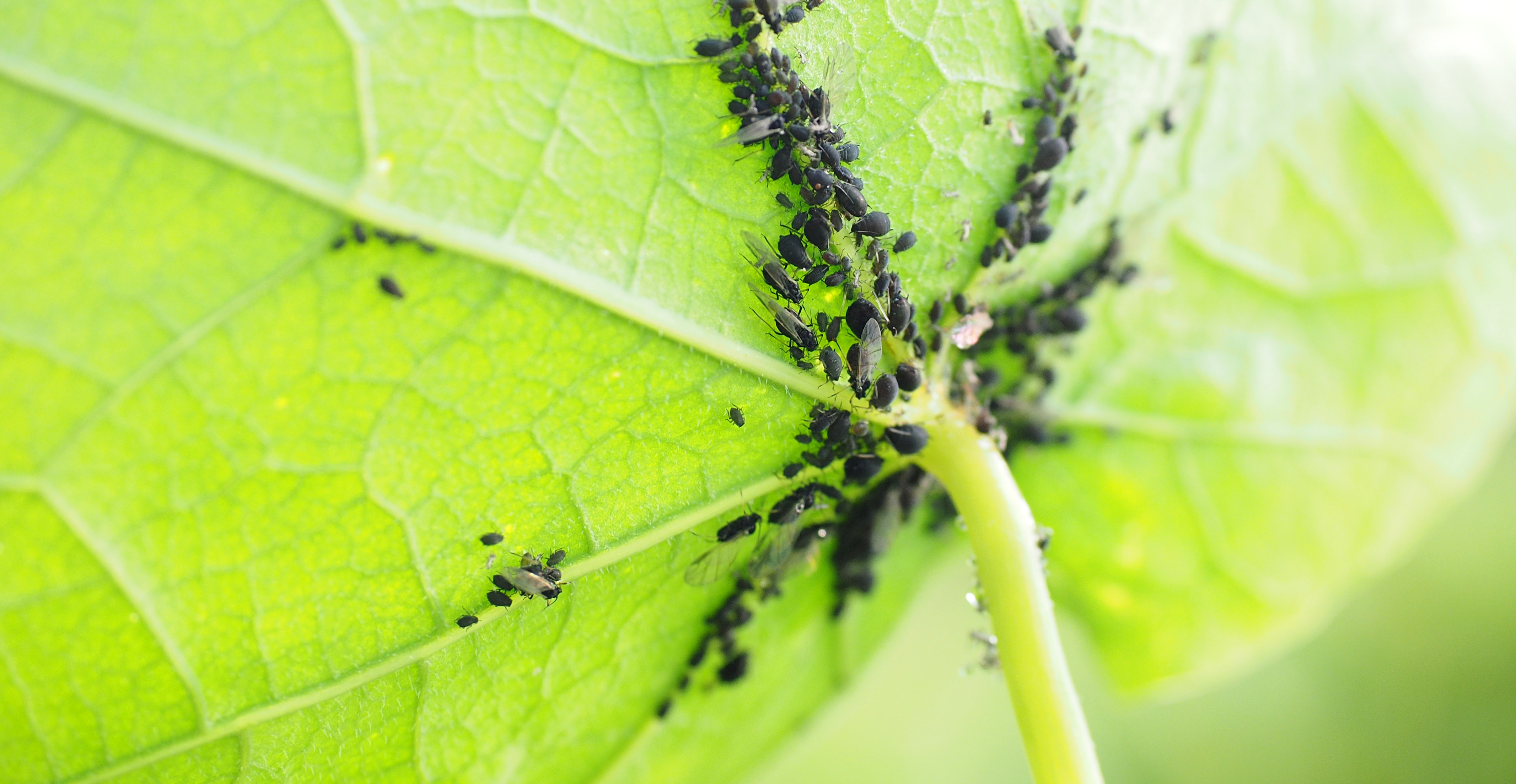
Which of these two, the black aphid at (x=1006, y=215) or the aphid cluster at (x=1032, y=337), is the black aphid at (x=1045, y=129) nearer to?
the black aphid at (x=1006, y=215)

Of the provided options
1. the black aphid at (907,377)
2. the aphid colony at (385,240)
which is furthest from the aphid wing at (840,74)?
the aphid colony at (385,240)

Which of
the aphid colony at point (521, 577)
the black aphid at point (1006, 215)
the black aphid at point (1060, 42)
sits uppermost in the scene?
the black aphid at point (1060, 42)

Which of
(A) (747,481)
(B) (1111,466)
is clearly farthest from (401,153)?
(B) (1111,466)

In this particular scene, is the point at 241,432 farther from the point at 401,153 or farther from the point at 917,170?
the point at 917,170

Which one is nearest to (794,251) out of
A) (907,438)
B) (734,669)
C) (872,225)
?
(872,225)

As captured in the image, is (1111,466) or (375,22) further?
(1111,466)

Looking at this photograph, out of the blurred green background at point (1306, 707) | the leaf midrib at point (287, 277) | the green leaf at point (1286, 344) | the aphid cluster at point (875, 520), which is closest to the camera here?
the leaf midrib at point (287, 277)

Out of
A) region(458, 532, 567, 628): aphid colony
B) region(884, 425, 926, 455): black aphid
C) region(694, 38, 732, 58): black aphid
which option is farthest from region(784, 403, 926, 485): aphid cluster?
region(694, 38, 732, 58): black aphid
